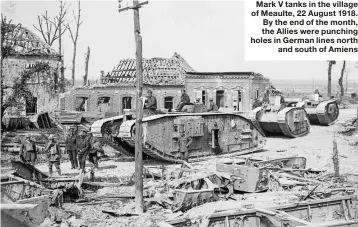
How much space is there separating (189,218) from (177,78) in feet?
80.8

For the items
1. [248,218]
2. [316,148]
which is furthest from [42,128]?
[248,218]

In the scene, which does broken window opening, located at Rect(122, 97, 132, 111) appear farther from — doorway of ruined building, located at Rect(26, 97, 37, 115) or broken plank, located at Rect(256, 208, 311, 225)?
broken plank, located at Rect(256, 208, 311, 225)

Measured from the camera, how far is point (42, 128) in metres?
23.8

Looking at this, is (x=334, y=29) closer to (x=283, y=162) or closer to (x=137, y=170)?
(x=283, y=162)

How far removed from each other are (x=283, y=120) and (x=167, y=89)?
11.5 m

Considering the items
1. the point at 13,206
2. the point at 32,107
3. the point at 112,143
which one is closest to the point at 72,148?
the point at 112,143

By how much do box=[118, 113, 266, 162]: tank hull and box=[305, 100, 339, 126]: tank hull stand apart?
692 centimetres

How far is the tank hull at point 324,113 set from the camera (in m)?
24.0

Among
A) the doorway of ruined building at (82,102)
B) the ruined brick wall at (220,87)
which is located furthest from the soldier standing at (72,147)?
the ruined brick wall at (220,87)

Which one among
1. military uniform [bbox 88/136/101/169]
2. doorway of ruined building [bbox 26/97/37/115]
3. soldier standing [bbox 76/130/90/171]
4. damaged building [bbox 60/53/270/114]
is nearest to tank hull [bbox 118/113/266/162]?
military uniform [bbox 88/136/101/169]

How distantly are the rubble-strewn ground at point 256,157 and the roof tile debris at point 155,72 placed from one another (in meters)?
10.7

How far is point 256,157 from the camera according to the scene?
55.1 feet

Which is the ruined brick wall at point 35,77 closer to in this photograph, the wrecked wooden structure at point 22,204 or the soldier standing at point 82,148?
the soldier standing at point 82,148

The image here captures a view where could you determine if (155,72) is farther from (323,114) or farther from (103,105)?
(323,114)
